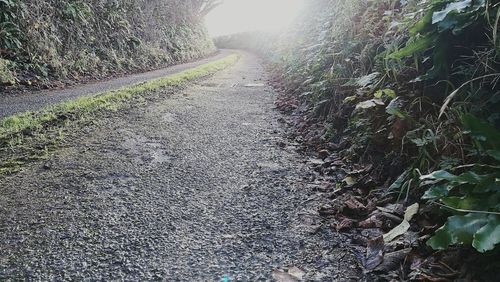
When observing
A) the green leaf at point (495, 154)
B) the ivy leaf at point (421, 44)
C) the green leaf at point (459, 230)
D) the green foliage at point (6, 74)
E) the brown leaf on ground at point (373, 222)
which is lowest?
the brown leaf on ground at point (373, 222)

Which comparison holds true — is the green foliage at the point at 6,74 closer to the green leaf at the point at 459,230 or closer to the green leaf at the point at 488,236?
the green leaf at the point at 459,230

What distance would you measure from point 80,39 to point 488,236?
8.08 metres

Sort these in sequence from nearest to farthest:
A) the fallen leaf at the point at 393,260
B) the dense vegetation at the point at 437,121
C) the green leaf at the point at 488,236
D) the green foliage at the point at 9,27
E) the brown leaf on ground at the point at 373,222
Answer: the green leaf at the point at 488,236 → the dense vegetation at the point at 437,121 → the fallen leaf at the point at 393,260 → the brown leaf on ground at the point at 373,222 → the green foliage at the point at 9,27

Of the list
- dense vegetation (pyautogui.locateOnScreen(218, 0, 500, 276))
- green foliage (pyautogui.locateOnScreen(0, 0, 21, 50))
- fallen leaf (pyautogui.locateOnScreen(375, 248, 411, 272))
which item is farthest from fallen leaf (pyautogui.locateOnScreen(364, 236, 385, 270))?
green foliage (pyautogui.locateOnScreen(0, 0, 21, 50))

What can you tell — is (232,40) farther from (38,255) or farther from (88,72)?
(38,255)

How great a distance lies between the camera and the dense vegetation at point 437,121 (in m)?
1.17

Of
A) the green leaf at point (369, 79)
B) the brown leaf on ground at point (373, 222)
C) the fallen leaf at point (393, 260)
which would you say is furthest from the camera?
the green leaf at point (369, 79)

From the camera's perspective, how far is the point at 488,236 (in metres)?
1.03

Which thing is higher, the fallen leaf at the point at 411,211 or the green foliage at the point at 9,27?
the green foliage at the point at 9,27

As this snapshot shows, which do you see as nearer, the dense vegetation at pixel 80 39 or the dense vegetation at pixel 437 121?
the dense vegetation at pixel 437 121

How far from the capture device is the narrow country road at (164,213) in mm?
1323

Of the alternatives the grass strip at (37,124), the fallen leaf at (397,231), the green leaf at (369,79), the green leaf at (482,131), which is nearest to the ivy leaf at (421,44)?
the green leaf at (369,79)

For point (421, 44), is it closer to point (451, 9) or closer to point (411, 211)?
point (451, 9)

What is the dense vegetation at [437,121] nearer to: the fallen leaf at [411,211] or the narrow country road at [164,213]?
the fallen leaf at [411,211]
